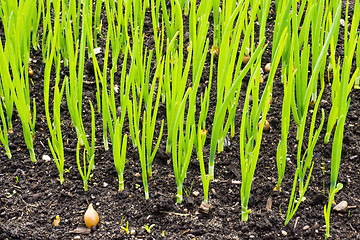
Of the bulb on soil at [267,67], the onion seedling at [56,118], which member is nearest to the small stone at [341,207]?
the bulb on soil at [267,67]

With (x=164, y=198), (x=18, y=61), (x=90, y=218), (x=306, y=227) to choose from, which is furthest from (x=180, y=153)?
(x=18, y=61)

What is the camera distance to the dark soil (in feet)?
4.33

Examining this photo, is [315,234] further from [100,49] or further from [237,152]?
[100,49]

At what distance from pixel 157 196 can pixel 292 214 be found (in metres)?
0.41

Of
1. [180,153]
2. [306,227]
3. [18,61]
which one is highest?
[18,61]

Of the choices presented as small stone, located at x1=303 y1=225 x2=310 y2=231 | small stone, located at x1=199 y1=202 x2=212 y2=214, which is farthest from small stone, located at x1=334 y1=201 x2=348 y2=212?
small stone, located at x1=199 y1=202 x2=212 y2=214

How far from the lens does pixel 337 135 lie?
1.21m

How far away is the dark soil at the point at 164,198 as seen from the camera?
132 centimetres

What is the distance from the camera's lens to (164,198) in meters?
1.40

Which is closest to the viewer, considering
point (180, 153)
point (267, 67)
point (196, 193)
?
point (180, 153)

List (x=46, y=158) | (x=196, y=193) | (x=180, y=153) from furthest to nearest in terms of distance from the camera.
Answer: (x=46, y=158) < (x=196, y=193) < (x=180, y=153)

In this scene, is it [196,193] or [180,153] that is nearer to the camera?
[180,153]

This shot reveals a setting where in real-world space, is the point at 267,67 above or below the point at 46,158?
above

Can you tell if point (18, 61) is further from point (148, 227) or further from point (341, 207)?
point (341, 207)
